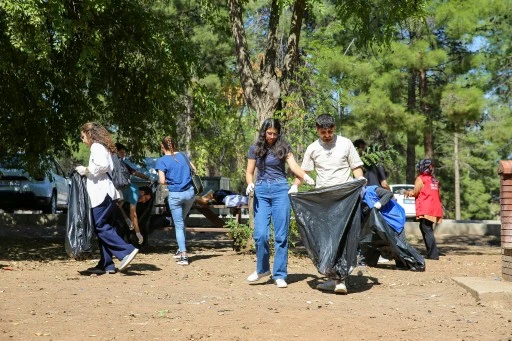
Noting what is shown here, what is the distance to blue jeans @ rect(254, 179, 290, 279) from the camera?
31.6 ft

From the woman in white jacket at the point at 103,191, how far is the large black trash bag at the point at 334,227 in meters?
2.32

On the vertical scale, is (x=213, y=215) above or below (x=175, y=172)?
below

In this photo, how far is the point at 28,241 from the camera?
1680 cm

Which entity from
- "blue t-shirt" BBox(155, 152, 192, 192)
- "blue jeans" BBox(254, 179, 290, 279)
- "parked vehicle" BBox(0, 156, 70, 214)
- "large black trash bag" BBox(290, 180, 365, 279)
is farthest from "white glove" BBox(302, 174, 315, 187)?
"parked vehicle" BBox(0, 156, 70, 214)

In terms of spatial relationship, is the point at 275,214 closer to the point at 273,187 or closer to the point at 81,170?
the point at 273,187

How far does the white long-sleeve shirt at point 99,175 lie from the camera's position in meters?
10.2

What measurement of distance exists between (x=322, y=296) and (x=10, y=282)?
11.4ft

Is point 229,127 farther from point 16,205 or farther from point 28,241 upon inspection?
point 16,205

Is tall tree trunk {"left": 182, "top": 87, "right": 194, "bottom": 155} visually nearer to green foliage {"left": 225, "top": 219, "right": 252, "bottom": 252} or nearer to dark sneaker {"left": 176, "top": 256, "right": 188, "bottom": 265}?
green foliage {"left": 225, "top": 219, "right": 252, "bottom": 252}

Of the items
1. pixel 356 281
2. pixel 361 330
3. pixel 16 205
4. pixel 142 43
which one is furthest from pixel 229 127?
pixel 16 205

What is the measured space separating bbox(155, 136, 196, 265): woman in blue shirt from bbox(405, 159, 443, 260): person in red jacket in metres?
→ 3.81

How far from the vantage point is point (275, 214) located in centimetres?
964

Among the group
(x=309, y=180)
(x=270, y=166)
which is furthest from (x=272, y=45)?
(x=309, y=180)

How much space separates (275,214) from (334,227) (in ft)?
2.32
